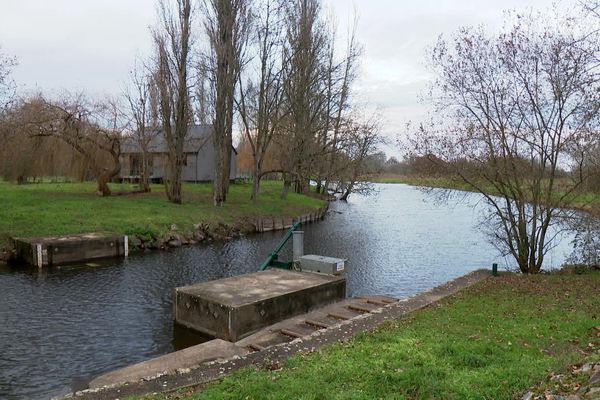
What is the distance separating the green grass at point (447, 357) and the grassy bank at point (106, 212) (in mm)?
15655

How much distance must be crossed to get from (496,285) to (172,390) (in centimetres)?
849

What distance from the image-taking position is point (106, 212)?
22.5m

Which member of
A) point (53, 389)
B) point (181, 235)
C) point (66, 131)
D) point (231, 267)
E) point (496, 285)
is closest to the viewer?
point (53, 389)

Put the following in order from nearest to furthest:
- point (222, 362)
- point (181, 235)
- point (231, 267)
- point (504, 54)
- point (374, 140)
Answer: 1. point (222, 362)
2. point (504, 54)
3. point (231, 267)
4. point (181, 235)
5. point (374, 140)

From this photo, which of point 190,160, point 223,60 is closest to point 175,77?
point 223,60

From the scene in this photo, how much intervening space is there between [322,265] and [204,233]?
39.1 ft

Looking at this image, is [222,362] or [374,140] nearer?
[222,362]

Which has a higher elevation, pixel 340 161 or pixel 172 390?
pixel 340 161

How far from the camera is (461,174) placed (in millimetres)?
13492

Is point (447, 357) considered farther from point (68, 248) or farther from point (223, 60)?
point (223, 60)

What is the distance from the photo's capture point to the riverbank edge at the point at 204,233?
19.9m

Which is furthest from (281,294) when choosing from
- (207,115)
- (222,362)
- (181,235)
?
(207,115)

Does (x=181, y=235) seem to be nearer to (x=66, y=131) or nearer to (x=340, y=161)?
(x=66, y=131)

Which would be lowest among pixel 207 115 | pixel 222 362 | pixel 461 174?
pixel 222 362
